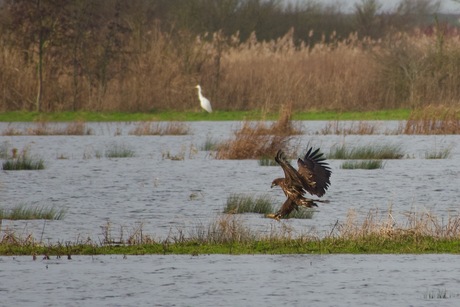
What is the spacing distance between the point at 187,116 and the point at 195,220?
1875 centimetres

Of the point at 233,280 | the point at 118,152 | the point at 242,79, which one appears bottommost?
the point at 233,280

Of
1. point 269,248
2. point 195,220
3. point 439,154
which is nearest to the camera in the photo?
point 269,248

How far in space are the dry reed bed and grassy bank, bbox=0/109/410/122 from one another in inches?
15.9

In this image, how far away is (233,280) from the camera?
398 inches

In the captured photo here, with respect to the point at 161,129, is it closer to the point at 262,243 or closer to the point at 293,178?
the point at 293,178

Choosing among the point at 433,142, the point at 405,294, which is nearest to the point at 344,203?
the point at 405,294

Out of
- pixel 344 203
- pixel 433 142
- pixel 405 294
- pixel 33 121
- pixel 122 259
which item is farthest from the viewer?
pixel 33 121

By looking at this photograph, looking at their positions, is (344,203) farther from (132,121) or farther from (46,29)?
(46,29)

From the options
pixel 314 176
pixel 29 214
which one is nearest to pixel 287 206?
pixel 314 176

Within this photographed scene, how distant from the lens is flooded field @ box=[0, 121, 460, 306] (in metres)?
9.57

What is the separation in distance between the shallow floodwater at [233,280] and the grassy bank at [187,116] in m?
20.2

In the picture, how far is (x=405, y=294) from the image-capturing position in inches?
374

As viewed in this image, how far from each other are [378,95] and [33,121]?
9.63 metres

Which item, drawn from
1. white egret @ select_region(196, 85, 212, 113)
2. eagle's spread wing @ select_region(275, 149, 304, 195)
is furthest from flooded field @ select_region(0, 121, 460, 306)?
white egret @ select_region(196, 85, 212, 113)
